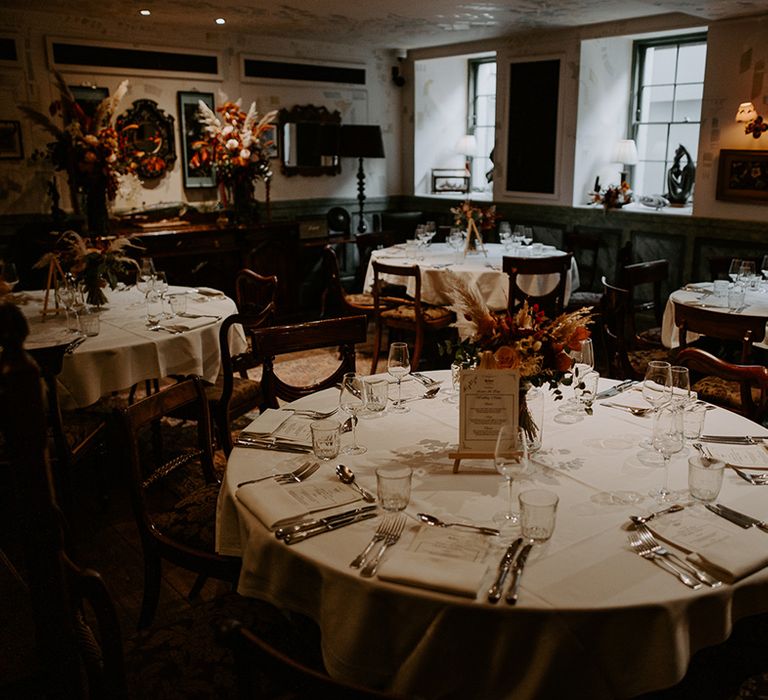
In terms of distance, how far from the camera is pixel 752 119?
580 centimetres

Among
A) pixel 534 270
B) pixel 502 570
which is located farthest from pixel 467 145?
pixel 502 570

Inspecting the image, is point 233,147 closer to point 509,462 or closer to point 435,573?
point 509,462

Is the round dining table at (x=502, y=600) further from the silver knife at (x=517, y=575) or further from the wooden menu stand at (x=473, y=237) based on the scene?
the wooden menu stand at (x=473, y=237)

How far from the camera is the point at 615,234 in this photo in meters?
6.95

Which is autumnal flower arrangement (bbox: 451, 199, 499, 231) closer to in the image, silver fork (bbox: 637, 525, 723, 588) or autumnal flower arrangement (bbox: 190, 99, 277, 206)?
autumnal flower arrangement (bbox: 190, 99, 277, 206)

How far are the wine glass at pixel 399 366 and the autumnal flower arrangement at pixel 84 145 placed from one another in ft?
13.4

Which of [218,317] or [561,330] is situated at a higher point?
[561,330]

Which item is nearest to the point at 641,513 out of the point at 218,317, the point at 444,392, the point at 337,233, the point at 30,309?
the point at 444,392

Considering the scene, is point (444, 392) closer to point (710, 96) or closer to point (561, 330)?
point (561, 330)

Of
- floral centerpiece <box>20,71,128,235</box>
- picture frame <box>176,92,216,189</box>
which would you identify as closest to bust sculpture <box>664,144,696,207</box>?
picture frame <box>176,92,216,189</box>

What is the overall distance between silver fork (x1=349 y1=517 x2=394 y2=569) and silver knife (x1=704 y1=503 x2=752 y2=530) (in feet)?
2.52

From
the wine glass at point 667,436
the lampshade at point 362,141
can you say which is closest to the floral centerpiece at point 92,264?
the wine glass at point 667,436

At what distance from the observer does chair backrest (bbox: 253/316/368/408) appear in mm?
3008

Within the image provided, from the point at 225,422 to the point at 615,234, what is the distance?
16.6 ft
